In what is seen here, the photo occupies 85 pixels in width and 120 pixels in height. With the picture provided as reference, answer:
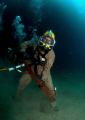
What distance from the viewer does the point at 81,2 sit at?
30.7m

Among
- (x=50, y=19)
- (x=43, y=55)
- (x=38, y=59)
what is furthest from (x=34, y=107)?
(x=50, y=19)

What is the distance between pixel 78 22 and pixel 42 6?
13170mm

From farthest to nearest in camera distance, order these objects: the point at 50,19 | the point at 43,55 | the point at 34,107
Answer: the point at 50,19 → the point at 34,107 → the point at 43,55

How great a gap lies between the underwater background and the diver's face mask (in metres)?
2.67

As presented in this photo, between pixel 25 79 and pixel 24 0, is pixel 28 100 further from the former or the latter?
pixel 24 0

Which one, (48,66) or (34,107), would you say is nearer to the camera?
(48,66)

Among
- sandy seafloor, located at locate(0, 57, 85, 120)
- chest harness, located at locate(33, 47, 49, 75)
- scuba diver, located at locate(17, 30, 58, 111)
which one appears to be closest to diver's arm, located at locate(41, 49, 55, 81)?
scuba diver, located at locate(17, 30, 58, 111)

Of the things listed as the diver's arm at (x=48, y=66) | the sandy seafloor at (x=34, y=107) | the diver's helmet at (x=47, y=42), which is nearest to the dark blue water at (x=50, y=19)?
the sandy seafloor at (x=34, y=107)

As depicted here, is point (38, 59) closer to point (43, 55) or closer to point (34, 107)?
point (43, 55)

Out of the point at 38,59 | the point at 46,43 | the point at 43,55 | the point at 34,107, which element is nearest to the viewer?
the point at 46,43

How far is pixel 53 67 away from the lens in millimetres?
13016

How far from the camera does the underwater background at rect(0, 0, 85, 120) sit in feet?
14.3

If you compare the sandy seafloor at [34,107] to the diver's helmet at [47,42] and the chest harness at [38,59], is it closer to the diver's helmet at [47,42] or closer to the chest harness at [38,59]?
the chest harness at [38,59]

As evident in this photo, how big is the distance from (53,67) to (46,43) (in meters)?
9.93
